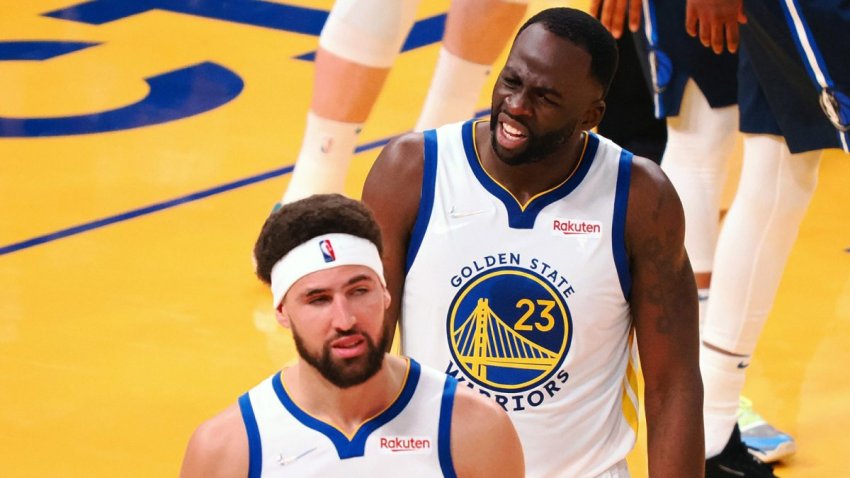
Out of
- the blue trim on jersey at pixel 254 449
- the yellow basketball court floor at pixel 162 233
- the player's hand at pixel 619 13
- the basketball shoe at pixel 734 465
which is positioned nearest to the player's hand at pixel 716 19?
the player's hand at pixel 619 13

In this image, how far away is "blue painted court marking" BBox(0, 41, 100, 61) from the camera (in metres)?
7.87

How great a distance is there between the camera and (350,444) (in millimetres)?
2430

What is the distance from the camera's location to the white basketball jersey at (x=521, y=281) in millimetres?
2998

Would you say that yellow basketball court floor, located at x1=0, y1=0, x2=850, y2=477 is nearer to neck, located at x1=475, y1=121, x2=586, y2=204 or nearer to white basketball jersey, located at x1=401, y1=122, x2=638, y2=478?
white basketball jersey, located at x1=401, y1=122, x2=638, y2=478

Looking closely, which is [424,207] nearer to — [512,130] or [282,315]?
[512,130]

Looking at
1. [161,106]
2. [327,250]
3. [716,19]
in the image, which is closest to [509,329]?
[327,250]

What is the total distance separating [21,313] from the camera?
514cm

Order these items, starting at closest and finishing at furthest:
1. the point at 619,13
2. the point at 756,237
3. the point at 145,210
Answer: the point at 756,237 < the point at 619,13 < the point at 145,210

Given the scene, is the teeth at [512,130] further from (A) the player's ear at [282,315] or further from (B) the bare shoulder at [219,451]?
(B) the bare shoulder at [219,451]

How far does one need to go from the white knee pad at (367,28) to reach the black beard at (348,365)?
116 inches

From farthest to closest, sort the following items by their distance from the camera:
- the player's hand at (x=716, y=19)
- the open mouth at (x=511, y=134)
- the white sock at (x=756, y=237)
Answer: the white sock at (x=756, y=237), the player's hand at (x=716, y=19), the open mouth at (x=511, y=134)

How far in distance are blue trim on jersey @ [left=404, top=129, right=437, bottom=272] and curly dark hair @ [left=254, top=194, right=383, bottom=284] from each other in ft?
1.75

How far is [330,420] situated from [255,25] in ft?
20.4

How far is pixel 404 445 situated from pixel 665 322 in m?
0.77
